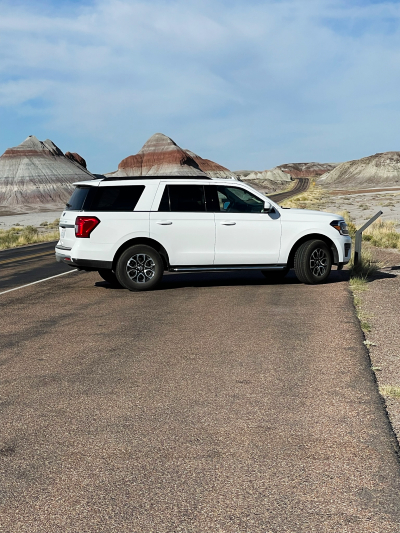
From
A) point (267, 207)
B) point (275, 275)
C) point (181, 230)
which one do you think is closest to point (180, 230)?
point (181, 230)

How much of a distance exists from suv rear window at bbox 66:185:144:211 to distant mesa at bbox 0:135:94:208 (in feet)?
329

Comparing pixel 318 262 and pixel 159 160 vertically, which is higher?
pixel 159 160

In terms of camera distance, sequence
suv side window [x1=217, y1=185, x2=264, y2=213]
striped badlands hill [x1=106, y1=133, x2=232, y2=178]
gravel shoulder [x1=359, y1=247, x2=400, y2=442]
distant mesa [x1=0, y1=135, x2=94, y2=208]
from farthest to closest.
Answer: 1. striped badlands hill [x1=106, y1=133, x2=232, y2=178]
2. distant mesa [x1=0, y1=135, x2=94, y2=208]
3. suv side window [x1=217, y1=185, x2=264, y2=213]
4. gravel shoulder [x1=359, y1=247, x2=400, y2=442]

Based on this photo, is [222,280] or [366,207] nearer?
[222,280]

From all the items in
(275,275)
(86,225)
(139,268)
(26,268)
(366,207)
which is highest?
(366,207)

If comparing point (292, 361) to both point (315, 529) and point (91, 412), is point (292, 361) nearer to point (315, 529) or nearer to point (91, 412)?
point (91, 412)

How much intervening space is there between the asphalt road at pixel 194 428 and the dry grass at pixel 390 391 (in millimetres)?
116

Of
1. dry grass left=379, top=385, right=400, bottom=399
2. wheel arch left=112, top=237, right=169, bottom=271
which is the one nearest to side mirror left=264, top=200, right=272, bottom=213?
wheel arch left=112, top=237, right=169, bottom=271

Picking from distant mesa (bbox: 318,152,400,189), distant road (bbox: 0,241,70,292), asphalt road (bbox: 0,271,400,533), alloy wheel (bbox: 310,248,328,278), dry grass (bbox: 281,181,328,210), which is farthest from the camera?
distant mesa (bbox: 318,152,400,189)

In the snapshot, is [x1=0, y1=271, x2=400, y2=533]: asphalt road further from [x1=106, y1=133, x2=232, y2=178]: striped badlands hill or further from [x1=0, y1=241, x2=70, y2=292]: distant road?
[x1=106, y1=133, x2=232, y2=178]: striped badlands hill

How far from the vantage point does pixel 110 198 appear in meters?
12.0

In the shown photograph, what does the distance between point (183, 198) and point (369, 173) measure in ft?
588

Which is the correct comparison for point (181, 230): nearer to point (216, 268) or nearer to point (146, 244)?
point (146, 244)

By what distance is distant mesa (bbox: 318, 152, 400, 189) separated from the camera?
6944 inches
